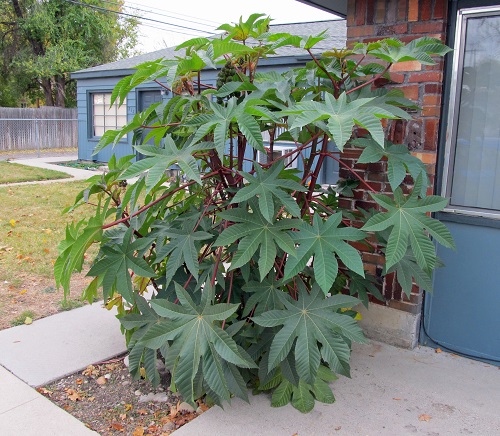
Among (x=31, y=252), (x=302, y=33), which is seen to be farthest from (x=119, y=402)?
(x=302, y=33)

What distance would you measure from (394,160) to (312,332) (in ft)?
3.13

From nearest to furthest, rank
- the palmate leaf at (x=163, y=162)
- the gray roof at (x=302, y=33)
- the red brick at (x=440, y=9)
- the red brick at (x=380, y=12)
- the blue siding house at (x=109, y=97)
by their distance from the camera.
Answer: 1. the palmate leaf at (x=163, y=162)
2. the red brick at (x=440, y=9)
3. the red brick at (x=380, y=12)
4. the gray roof at (x=302, y=33)
5. the blue siding house at (x=109, y=97)

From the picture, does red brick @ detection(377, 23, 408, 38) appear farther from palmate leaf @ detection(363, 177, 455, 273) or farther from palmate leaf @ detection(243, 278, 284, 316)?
palmate leaf @ detection(243, 278, 284, 316)

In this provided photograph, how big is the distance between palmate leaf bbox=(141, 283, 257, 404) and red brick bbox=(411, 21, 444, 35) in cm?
206

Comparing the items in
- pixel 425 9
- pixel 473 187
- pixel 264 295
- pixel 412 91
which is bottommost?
pixel 264 295

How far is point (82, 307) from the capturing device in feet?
14.3

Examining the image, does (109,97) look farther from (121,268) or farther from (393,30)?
(121,268)

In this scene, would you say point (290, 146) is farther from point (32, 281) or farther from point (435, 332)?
point (435, 332)

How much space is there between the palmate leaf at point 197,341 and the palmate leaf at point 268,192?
472 mm

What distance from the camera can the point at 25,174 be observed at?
41.6ft

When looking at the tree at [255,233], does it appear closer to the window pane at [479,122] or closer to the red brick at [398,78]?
the red brick at [398,78]

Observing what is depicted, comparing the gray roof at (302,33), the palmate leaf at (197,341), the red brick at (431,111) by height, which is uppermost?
the gray roof at (302,33)

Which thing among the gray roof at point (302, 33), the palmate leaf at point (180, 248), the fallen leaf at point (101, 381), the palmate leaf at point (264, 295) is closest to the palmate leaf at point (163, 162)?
the palmate leaf at point (180, 248)

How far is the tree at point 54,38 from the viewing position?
23422 millimetres
